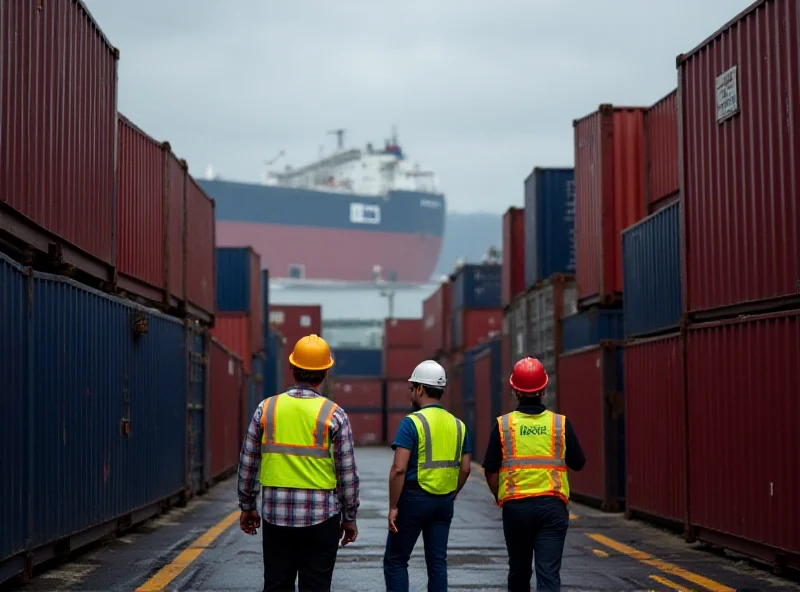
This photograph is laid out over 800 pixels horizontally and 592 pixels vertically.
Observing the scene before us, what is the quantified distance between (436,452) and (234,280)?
2485 cm

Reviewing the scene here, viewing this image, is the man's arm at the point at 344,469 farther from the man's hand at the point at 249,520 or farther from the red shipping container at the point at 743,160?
the red shipping container at the point at 743,160

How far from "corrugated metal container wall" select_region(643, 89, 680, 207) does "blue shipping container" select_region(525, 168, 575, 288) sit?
4.76 meters

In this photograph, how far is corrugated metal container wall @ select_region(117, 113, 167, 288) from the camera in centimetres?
1570

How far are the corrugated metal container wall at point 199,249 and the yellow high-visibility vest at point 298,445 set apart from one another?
46.9ft

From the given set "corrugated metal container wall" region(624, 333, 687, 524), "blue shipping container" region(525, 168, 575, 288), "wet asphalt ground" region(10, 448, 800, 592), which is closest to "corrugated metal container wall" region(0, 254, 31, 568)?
"wet asphalt ground" region(10, 448, 800, 592)

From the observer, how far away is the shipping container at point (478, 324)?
37656 millimetres

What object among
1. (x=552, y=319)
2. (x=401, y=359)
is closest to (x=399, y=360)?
(x=401, y=359)

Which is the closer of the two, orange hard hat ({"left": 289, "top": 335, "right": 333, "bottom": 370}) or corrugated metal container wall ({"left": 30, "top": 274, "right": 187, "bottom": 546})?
orange hard hat ({"left": 289, "top": 335, "right": 333, "bottom": 370})

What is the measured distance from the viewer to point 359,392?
54.2 m

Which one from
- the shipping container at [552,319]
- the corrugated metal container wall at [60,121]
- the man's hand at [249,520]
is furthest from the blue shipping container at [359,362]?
the man's hand at [249,520]

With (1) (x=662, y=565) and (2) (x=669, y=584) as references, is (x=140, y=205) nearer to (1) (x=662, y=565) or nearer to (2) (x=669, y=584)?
(1) (x=662, y=565)

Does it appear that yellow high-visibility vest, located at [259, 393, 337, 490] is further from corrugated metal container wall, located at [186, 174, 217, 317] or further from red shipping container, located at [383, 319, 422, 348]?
red shipping container, located at [383, 319, 422, 348]

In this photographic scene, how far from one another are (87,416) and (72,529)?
1124mm

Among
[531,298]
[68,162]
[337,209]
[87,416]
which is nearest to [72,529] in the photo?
[87,416]
